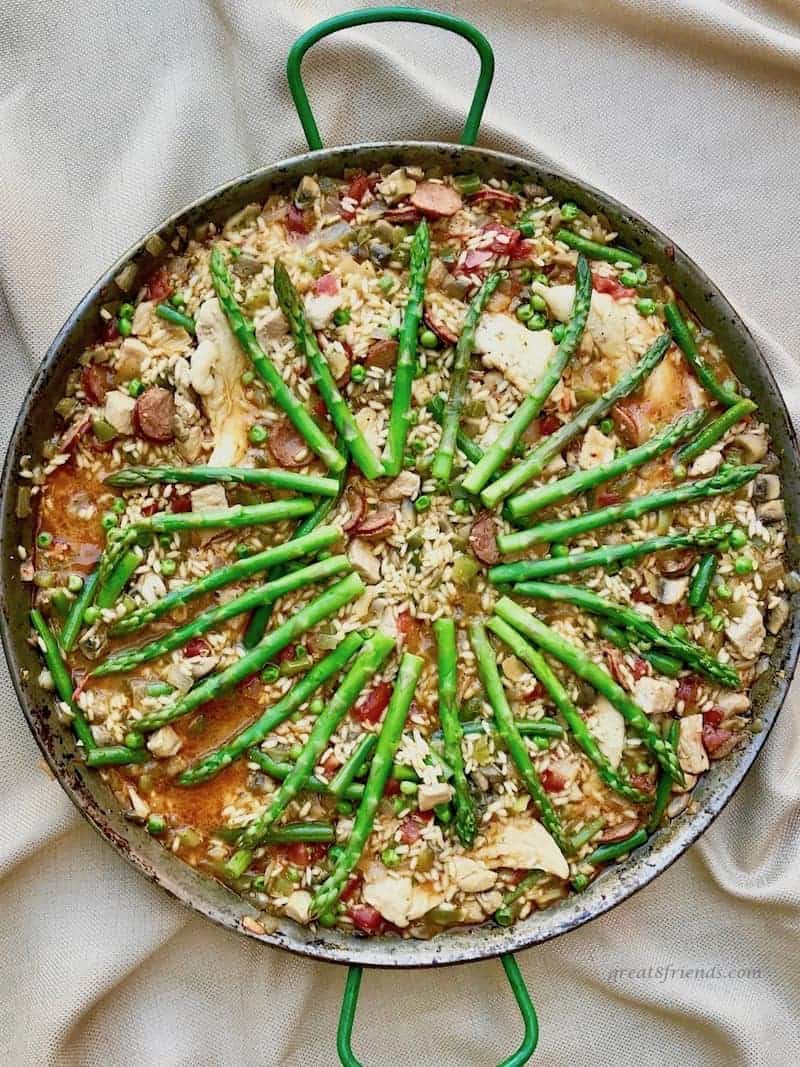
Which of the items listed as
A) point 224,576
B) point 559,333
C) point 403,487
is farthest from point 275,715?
point 559,333

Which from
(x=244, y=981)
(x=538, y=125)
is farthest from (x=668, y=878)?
A: (x=538, y=125)

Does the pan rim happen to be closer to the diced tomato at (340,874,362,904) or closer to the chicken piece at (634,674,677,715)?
the diced tomato at (340,874,362,904)

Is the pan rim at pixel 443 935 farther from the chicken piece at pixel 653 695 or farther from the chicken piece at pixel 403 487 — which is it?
the chicken piece at pixel 403 487

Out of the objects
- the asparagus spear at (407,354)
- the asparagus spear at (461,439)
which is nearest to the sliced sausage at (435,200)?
the asparagus spear at (407,354)

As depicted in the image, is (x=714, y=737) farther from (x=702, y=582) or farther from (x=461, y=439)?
(x=461, y=439)

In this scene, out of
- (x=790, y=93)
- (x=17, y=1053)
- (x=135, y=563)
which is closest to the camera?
(x=135, y=563)

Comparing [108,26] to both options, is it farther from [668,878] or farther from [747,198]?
[668,878]
